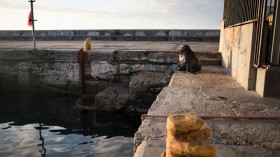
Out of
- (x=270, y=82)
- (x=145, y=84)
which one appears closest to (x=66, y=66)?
(x=145, y=84)

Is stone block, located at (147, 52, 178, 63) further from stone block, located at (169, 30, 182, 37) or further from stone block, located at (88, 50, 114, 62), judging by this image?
stone block, located at (169, 30, 182, 37)

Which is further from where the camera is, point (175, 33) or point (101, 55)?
point (175, 33)

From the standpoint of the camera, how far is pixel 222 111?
325 cm

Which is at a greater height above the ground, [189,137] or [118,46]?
[118,46]

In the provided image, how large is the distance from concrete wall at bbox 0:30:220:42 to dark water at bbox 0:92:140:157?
814 centimetres

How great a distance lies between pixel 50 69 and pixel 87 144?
4220mm

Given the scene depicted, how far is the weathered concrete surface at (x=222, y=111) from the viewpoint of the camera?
2402 mm

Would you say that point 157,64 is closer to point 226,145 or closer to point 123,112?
point 123,112

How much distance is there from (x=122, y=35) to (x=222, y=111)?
12.8 metres

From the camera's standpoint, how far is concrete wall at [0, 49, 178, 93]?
760cm

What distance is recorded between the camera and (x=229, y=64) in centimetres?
622

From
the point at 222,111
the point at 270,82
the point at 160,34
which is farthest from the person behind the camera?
the point at 160,34

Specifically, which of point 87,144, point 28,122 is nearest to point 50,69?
point 28,122

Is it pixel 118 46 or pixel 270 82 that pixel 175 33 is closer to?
pixel 118 46
